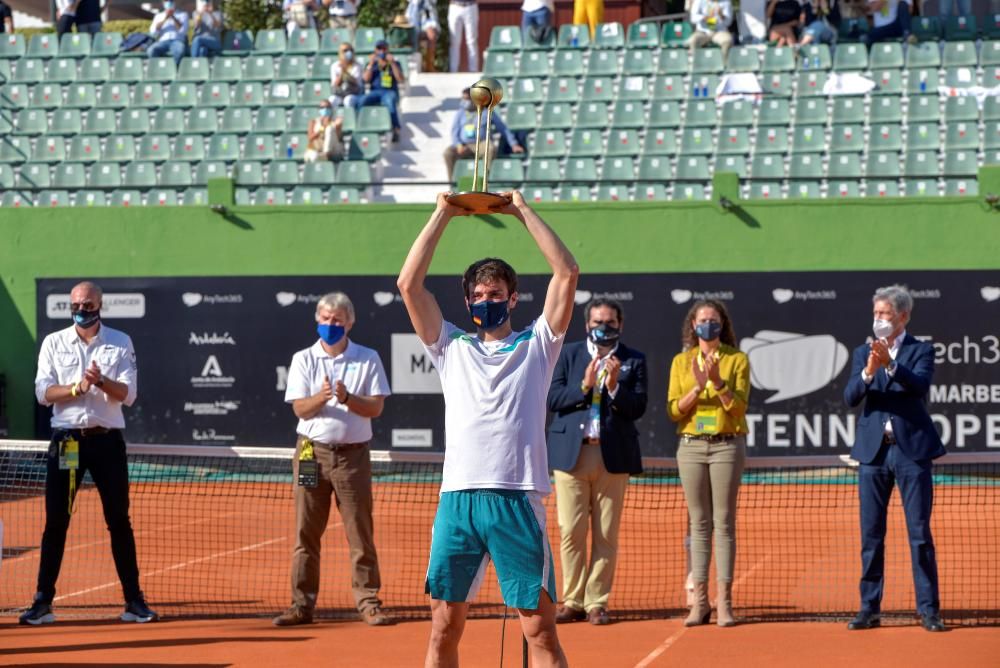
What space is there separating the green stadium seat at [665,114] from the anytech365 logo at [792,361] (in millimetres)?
4769

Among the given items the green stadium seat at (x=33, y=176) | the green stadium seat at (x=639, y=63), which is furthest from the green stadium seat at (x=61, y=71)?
the green stadium seat at (x=639, y=63)

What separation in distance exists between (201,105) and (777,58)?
369 inches

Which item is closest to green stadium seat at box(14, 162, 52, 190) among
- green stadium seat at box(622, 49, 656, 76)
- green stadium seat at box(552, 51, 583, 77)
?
green stadium seat at box(552, 51, 583, 77)

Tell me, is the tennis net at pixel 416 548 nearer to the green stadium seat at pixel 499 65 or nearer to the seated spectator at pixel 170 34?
the green stadium seat at pixel 499 65

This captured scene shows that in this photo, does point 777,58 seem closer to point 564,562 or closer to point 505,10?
point 505,10

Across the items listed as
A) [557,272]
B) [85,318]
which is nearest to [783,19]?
[85,318]

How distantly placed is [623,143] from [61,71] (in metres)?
10.2

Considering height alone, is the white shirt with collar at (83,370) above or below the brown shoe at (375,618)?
above

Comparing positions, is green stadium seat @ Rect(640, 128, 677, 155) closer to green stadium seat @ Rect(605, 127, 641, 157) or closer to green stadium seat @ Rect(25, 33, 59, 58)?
green stadium seat @ Rect(605, 127, 641, 157)

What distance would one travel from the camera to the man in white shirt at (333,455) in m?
9.31

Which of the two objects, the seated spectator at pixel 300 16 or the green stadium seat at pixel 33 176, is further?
the seated spectator at pixel 300 16

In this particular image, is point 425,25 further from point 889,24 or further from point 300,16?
point 889,24

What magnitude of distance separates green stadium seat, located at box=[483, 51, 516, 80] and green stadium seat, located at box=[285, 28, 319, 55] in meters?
3.12

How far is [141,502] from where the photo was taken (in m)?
16.4
